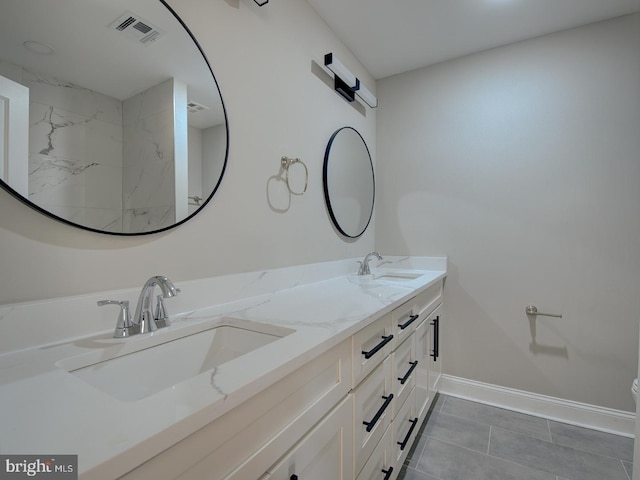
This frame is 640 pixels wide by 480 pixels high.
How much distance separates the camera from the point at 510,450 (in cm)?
165

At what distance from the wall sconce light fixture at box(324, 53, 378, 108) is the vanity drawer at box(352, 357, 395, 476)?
1.66 meters

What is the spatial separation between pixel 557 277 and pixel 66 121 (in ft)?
8.45

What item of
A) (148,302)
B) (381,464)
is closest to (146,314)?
(148,302)

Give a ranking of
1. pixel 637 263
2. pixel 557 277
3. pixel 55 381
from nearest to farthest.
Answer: pixel 55 381 < pixel 637 263 < pixel 557 277

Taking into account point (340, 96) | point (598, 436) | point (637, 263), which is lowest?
point (598, 436)

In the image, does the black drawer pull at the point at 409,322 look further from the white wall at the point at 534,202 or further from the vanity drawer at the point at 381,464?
the white wall at the point at 534,202

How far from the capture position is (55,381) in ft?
1.87

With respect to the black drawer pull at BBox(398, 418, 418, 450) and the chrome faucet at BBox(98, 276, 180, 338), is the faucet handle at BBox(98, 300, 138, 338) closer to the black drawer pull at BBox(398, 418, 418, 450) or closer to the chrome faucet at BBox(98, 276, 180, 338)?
the chrome faucet at BBox(98, 276, 180, 338)

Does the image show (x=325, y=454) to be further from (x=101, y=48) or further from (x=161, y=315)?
(x=101, y=48)

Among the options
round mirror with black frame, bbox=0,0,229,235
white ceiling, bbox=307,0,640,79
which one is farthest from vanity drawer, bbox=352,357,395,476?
white ceiling, bbox=307,0,640,79

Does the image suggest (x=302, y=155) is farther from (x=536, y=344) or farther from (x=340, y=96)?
(x=536, y=344)

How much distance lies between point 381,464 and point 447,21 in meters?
2.42

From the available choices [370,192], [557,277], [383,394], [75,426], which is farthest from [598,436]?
[75,426]

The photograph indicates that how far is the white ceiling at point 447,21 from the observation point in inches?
69.2
